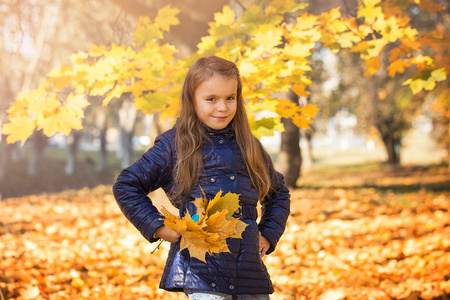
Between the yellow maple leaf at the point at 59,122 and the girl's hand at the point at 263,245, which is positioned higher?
the yellow maple leaf at the point at 59,122

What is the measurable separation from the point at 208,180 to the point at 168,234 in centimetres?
31

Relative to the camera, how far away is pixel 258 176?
6.16 feet

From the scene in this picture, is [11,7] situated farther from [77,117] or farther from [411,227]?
[411,227]

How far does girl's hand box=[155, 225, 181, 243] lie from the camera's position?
164cm

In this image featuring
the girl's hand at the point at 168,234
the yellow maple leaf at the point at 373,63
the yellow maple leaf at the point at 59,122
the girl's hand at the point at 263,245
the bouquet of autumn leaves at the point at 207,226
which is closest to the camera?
the bouquet of autumn leaves at the point at 207,226

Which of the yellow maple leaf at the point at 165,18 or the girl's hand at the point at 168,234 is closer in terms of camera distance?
the girl's hand at the point at 168,234

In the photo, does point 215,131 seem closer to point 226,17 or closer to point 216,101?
point 216,101

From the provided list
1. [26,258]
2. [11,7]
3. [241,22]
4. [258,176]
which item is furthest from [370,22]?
[26,258]

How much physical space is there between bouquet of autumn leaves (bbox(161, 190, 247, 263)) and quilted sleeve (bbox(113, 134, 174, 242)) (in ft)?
0.54

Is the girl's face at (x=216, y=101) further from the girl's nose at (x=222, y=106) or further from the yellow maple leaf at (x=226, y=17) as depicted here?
the yellow maple leaf at (x=226, y=17)

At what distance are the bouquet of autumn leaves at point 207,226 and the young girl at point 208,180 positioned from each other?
124mm

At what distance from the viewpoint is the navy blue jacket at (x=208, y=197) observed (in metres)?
1.68

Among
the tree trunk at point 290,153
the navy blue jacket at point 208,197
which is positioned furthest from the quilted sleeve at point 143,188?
the tree trunk at point 290,153

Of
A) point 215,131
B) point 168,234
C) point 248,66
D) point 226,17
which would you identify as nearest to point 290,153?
point 226,17
